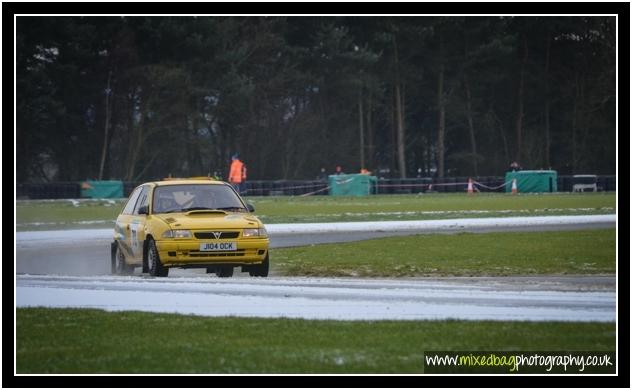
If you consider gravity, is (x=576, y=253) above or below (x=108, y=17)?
below

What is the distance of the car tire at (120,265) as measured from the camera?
16672 millimetres

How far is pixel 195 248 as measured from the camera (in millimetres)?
15086

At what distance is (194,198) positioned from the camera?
53.3 ft

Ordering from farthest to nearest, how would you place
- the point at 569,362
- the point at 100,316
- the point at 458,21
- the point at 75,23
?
1. the point at 458,21
2. the point at 75,23
3. the point at 100,316
4. the point at 569,362

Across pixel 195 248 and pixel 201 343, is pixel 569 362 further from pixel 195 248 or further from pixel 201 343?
pixel 195 248

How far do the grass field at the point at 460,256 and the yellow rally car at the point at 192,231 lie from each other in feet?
3.80

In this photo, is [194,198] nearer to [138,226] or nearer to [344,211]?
[138,226]

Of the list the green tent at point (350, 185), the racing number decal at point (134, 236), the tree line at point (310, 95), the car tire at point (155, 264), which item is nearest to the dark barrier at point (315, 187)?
the green tent at point (350, 185)

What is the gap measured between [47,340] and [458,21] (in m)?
60.8

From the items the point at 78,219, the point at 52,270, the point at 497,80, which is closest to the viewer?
the point at 52,270

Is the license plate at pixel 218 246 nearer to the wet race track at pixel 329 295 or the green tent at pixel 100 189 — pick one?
the wet race track at pixel 329 295

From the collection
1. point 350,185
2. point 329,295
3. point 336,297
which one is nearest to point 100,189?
point 350,185

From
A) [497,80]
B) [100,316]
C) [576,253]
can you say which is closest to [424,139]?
[497,80]

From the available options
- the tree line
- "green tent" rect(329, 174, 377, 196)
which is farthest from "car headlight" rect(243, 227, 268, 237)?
the tree line
